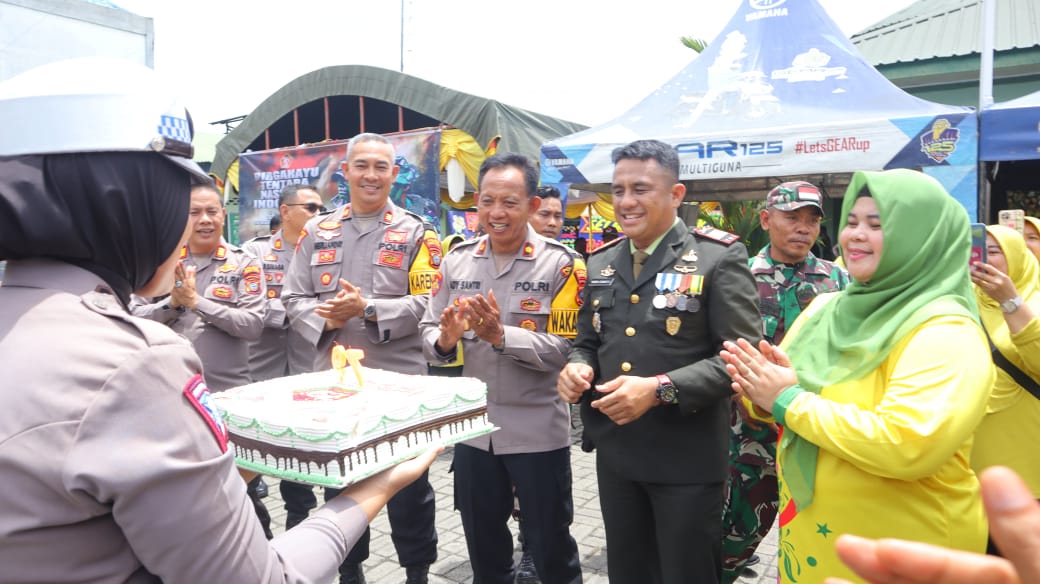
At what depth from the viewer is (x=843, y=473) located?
187 centimetres

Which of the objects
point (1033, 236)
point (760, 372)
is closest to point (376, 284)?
point (760, 372)

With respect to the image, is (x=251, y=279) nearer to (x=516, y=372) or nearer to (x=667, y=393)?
(x=516, y=372)

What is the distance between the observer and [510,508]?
2.99 metres

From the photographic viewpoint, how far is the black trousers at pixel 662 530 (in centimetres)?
Answer: 235

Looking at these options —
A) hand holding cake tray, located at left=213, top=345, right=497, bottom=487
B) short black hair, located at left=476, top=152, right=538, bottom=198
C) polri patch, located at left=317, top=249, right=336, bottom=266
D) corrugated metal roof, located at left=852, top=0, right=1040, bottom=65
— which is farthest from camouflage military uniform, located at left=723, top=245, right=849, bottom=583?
corrugated metal roof, located at left=852, top=0, right=1040, bottom=65

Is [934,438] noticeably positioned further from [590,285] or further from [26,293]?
[26,293]

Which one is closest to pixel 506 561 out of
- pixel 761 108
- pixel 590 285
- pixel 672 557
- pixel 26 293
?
pixel 672 557

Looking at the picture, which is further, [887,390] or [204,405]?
[887,390]

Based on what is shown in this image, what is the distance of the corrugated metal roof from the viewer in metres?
9.30

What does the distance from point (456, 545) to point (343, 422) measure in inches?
115

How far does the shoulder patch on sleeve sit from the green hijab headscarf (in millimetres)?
1685

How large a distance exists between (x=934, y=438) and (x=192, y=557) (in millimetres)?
1708

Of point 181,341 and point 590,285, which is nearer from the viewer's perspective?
point 181,341

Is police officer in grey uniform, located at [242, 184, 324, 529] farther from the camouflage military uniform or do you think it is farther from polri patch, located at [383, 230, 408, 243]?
the camouflage military uniform
